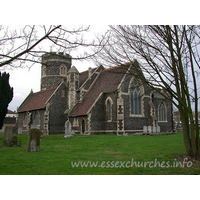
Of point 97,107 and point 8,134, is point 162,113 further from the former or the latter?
point 8,134

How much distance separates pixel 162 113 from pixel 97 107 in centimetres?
1135

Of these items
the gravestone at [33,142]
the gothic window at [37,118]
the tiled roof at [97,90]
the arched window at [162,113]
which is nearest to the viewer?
the gravestone at [33,142]

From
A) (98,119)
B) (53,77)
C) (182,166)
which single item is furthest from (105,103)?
(182,166)

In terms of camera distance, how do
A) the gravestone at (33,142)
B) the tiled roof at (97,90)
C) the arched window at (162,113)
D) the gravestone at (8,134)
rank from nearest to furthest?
1. the gravestone at (33,142)
2. the gravestone at (8,134)
3. the tiled roof at (97,90)
4. the arched window at (162,113)

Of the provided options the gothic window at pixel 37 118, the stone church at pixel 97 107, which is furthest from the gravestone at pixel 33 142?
the gothic window at pixel 37 118

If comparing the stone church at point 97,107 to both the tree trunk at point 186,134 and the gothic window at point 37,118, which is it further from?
the tree trunk at point 186,134

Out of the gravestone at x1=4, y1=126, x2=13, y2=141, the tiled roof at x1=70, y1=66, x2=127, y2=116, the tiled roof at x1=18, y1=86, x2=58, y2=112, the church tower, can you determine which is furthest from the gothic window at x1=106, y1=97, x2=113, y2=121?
the gravestone at x1=4, y1=126, x2=13, y2=141

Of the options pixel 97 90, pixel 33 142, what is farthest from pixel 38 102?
pixel 33 142

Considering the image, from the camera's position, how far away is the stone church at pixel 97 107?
967 inches

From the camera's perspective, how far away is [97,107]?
2514 centimetres

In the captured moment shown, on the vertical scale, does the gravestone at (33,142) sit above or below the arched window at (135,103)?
below

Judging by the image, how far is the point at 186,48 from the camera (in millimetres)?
8922

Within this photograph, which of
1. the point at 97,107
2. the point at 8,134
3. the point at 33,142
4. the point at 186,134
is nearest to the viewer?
the point at 186,134

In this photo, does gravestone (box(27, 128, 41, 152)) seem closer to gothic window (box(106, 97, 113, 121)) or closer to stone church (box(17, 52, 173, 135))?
stone church (box(17, 52, 173, 135))
